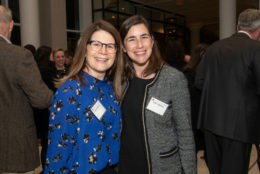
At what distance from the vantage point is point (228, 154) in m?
2.50

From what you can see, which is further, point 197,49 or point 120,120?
point 197,49

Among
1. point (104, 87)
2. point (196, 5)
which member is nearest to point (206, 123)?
point (104, 87)

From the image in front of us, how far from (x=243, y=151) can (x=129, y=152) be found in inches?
54.9

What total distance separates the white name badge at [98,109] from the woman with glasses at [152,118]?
208mm

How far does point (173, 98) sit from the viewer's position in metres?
1.56

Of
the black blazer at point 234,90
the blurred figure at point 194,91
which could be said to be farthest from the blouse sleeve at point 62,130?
the blurred figure at point 194,91

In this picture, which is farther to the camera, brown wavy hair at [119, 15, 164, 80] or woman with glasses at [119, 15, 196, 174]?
brown wavy hair at [119, 15, 164, 80]

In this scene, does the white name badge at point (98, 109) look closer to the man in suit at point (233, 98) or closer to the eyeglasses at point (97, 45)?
the eyeglasses at point (97, 45)

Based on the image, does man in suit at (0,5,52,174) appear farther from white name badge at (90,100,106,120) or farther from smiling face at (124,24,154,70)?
smiling face at (124,24,154,70)

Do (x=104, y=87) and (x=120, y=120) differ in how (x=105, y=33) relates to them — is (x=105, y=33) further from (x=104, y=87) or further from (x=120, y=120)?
(x=120, y=120)

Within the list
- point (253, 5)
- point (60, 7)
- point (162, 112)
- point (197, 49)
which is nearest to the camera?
point (162, 112)

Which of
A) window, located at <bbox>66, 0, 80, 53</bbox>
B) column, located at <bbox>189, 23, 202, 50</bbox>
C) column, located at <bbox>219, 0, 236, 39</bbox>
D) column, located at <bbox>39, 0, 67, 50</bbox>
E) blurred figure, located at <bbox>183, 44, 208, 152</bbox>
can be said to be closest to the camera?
blurred figure, located at <bbox>183, 44, 208, 152</bbox>

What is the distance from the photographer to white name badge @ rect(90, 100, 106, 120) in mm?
1459

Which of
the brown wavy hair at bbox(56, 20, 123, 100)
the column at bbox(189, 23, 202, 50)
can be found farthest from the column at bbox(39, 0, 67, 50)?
the column at bbox(189, 23, 202, 50)
